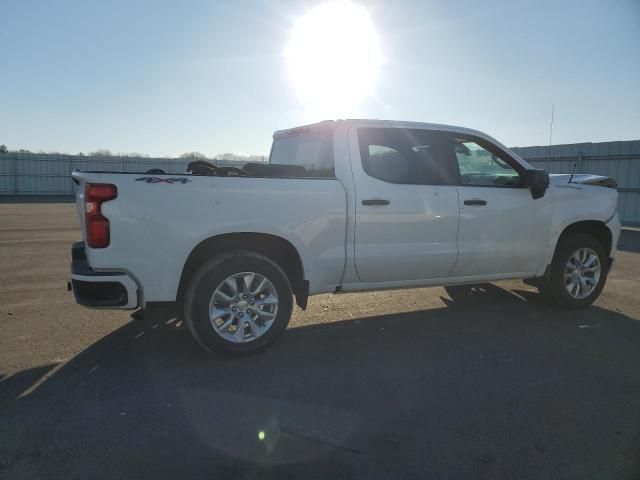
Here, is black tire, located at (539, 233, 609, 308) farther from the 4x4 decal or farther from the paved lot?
the 4x4 decal

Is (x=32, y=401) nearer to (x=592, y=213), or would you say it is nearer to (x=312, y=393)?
(x=312, y=393)

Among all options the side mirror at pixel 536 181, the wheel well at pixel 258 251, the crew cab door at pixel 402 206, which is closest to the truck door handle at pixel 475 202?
the crew cab door at pixel 402 206

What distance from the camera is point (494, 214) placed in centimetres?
479

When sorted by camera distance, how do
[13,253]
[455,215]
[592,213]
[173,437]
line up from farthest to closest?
[13,253] → [592,213] → [455,215] → [173,437]

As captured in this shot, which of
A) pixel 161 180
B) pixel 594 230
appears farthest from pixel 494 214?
pixel 161 180

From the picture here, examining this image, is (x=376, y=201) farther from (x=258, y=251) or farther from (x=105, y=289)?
(x=105, y=289)

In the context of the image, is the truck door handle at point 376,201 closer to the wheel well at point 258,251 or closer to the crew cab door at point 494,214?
the wheel well at point 258,251

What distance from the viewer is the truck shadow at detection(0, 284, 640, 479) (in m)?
2.51

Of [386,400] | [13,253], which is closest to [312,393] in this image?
[386,400]

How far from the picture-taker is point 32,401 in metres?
3.14

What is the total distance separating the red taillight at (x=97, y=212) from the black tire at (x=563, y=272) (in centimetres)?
450

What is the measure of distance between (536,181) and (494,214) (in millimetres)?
550

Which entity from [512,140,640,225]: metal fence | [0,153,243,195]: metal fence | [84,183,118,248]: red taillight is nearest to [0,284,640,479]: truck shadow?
[84,183,118,248]: red taillight

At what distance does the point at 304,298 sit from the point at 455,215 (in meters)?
1.66
